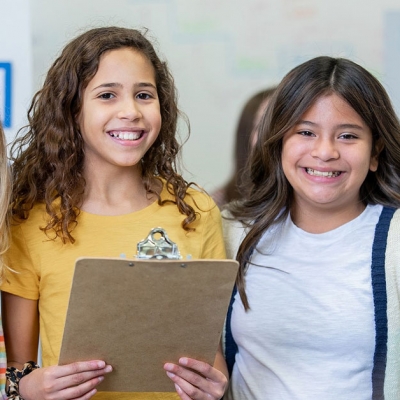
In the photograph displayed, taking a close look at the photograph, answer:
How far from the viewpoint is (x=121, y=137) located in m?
1.52

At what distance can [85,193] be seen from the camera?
159 centimetres

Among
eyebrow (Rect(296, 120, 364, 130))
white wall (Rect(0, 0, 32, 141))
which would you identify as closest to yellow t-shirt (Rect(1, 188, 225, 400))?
eyebrow (Rect(296, 120, 364, 130))

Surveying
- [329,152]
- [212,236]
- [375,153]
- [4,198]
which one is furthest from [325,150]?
[4,198]

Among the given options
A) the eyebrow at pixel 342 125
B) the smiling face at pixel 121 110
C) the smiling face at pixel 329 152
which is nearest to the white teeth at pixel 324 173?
the smiling face at pixel 329 152

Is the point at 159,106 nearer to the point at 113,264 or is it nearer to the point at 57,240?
the point at 57,240

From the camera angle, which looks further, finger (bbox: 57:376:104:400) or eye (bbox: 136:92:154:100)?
eye (bbox: 136:92:154:100)

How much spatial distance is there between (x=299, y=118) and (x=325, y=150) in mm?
104

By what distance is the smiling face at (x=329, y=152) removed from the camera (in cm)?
159

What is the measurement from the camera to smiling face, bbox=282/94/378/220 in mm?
1589

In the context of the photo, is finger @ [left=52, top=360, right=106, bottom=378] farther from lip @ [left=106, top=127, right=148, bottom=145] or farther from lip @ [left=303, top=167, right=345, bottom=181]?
lip @ [left=303, top=167, right=345, bottom=181]

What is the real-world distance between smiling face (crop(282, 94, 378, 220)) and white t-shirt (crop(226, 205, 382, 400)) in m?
0.10

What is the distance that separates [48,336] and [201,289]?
1.47ft

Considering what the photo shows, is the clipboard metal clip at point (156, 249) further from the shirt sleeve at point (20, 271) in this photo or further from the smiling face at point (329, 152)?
the smiling face at point (329, 152)

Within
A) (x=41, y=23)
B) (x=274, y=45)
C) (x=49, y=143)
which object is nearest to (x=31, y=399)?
(x=49, y=143)
